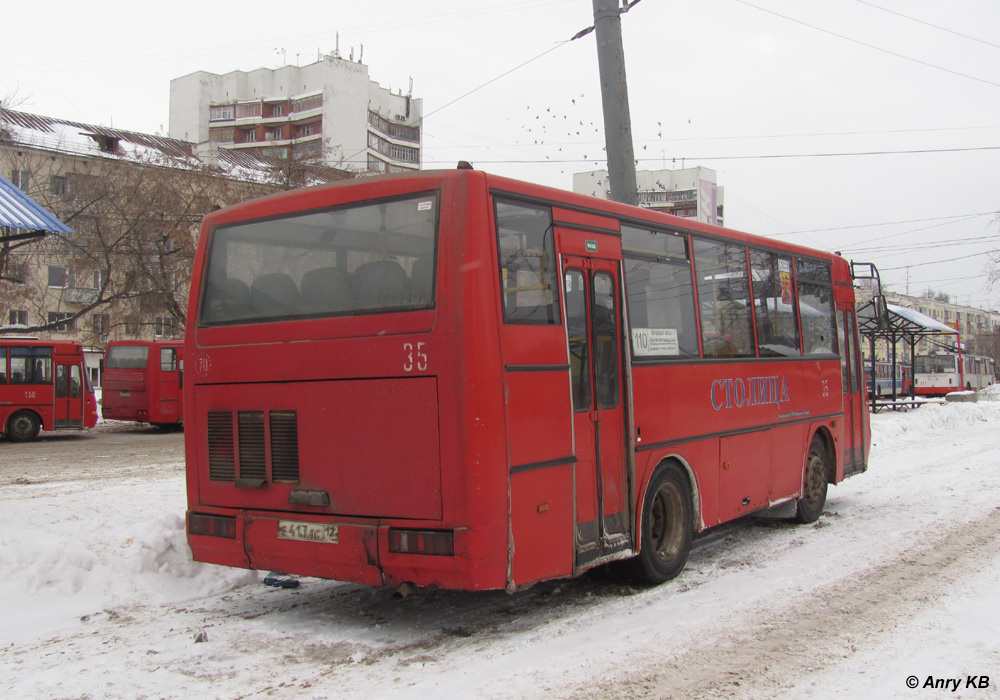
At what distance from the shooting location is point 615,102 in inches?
467

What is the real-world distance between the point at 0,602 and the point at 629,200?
349 inches

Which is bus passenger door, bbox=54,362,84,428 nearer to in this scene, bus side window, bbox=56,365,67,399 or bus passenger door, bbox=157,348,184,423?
bus side window, bbox=56,365,67,399

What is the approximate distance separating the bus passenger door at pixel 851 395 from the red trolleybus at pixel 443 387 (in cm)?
430

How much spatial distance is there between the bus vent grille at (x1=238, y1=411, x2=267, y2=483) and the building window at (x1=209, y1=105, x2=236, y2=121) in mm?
86486

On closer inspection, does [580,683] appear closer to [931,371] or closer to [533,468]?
[533,468]

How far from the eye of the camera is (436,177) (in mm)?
5602

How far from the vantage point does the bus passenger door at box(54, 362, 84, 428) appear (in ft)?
82.0

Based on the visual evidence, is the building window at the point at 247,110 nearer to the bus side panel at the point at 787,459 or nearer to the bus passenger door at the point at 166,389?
the bus passenger door at the point at 166,389

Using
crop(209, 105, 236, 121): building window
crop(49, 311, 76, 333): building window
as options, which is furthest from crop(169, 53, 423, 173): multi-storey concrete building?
crop(49, 311, 76, 333): building window

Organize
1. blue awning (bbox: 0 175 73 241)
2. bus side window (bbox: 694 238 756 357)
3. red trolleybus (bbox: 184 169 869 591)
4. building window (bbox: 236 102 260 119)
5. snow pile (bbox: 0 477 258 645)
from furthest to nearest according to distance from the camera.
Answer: building window (bbox: 236 102 260 119) < blue awning (bbox: 0 175 73 241) < bus side window (bbox: 694 238 756 357) < snow pile (bbox: 0 477 258 645) < red trolleybus (bbox: 184 169 869 591)

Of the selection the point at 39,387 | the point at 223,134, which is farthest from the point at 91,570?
the point at 223,134

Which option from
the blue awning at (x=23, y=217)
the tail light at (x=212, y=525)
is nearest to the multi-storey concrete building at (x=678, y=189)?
the blue awning at (x=23, y=217)

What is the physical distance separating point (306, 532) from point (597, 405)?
2.31 meters

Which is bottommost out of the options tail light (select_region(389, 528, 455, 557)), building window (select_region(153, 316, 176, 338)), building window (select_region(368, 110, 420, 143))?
tail light (select_region(389, 528, 455, 557))
